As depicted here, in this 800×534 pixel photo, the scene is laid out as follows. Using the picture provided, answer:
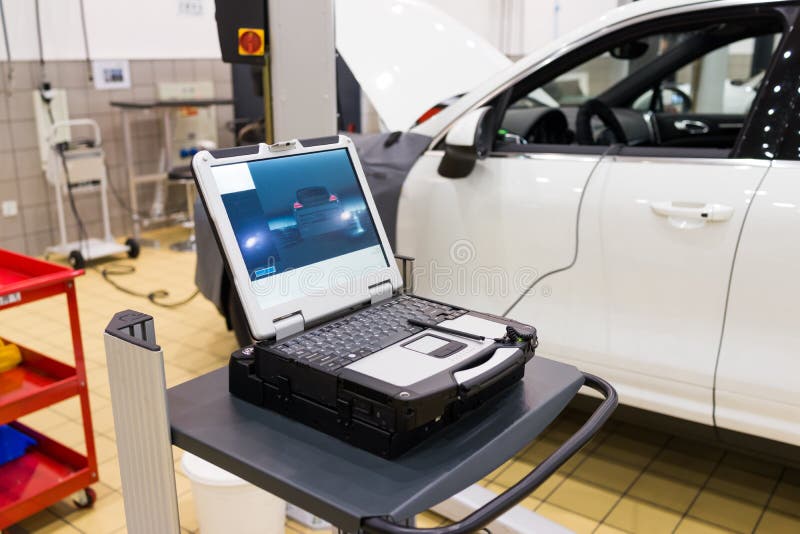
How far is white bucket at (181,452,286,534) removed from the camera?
1937mm

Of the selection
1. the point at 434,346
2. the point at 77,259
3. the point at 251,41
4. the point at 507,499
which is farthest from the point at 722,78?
the point at 507,499

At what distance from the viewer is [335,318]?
125cm

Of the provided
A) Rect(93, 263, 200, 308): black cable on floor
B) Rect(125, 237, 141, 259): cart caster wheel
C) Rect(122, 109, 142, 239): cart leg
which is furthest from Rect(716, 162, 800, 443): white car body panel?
Rect(122, 109, 142, 239): cart leg

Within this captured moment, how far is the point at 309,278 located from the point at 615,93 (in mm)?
2479

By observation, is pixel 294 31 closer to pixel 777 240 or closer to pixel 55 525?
pixel 777 240

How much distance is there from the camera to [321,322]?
1.23m

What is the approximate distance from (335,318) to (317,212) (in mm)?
184

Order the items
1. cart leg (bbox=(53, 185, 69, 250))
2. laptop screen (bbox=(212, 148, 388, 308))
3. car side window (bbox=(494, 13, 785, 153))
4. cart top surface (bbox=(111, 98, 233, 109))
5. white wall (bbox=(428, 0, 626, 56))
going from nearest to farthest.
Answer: laptop screen (bbox=(212, 148, 388, 308)) < car side window (bbox=(494, 13, 785, 153)) < cart leg (bbox=(53, 185, 69, 250)) < cart top surface (bbox=(111, 98, 233, 109)) < white wall (bbox=(428, 0, 626, 56))

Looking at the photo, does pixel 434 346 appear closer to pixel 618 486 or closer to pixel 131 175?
pixel 618 486

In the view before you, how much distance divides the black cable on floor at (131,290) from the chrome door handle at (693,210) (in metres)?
2.84

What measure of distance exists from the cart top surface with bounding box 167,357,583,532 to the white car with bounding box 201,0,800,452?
0.95m

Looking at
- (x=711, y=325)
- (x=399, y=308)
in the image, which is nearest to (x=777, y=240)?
(x=711, y=325)

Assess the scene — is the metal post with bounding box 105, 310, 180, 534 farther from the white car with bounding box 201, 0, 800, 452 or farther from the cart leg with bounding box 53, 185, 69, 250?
the cart leg with bounding box 53, 185, 69, 250

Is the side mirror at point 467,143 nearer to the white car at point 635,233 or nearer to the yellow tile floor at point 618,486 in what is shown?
the white car at point 635,233
